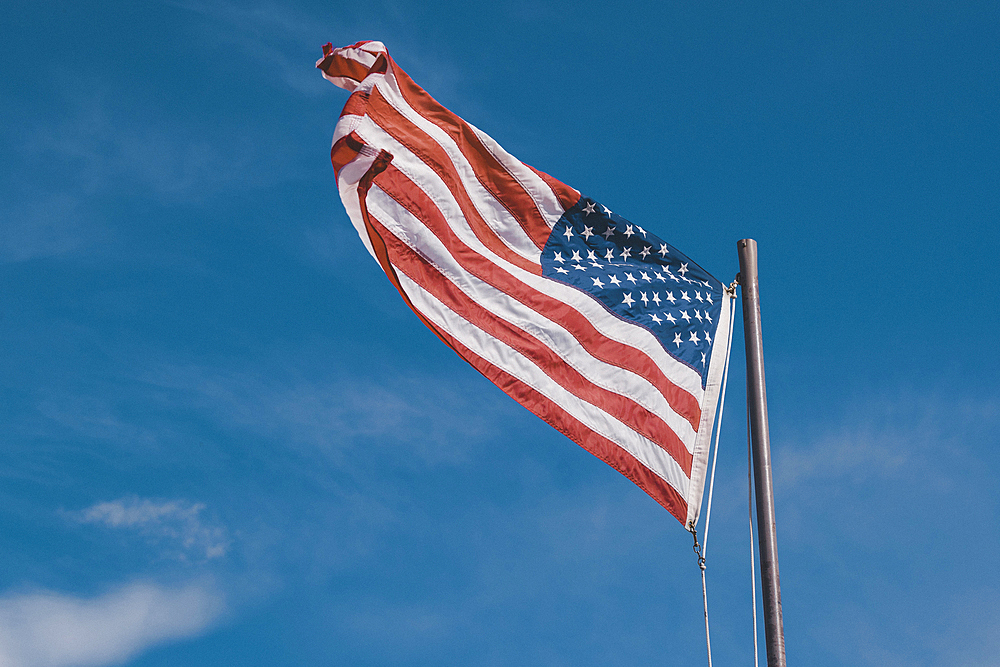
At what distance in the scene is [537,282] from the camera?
11289 millimetres

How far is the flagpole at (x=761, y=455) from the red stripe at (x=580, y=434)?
111 centimetres

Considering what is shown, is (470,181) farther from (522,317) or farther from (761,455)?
(761,455)

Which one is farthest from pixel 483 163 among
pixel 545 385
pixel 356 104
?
pixel 545 385

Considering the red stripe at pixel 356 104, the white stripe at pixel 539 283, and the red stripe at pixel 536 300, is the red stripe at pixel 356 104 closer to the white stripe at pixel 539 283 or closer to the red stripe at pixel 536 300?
the white stripe at pixel 539 283

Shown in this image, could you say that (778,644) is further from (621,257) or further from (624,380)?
(621,257)

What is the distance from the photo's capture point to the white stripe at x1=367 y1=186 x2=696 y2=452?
1054 cm

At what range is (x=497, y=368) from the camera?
1062 cm

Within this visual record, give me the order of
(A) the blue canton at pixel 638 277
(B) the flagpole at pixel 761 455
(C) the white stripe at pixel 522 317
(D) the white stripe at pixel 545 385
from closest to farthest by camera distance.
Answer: (B) the flagpole at pixel 761 455, (D) the white stripe at pixel 545 385, (C) the white stripe at pixel 522 317, (A) the blue canton at pixel 638 277

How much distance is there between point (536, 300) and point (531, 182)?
5.10 ft

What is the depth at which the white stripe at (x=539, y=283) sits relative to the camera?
1079 centimetres

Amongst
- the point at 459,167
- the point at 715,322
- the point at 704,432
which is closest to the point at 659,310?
the point at 715,322

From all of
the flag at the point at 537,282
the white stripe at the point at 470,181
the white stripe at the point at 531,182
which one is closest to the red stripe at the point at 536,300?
the flag at the point at 537,282

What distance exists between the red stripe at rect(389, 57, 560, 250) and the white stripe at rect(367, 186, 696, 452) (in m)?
1.04

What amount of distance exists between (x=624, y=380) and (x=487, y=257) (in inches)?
81.4
